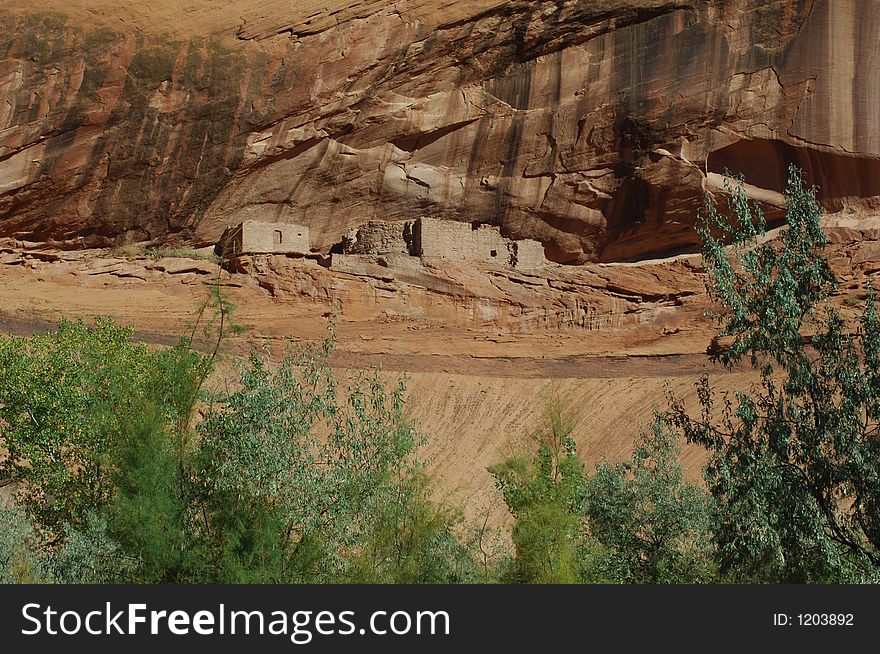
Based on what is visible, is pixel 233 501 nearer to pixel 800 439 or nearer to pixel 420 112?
pixel 800 439

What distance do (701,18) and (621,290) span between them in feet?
27.8

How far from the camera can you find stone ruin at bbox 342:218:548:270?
33125mm

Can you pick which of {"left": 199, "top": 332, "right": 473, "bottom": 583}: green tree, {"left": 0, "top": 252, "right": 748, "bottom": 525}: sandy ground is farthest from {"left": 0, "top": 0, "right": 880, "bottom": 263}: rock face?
{"left": 199, "top": 332, "right": 473, "bottom": 583}: green tree

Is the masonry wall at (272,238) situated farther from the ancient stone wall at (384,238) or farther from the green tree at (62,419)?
A: the green tree at (62,419)

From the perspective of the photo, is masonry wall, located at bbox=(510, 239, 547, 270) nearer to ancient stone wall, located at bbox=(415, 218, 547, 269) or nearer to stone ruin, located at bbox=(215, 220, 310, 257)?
ancient stone wall, located at bbox=(415, 218, 547, 269)

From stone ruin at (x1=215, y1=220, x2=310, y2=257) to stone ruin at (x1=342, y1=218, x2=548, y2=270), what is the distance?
4.89ft

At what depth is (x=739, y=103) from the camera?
3312 centimetres

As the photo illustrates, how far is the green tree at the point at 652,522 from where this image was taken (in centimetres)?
1603

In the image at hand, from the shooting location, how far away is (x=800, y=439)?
11531 mm

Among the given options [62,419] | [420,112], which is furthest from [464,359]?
[62,419]

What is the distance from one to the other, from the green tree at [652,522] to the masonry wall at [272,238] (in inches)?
707

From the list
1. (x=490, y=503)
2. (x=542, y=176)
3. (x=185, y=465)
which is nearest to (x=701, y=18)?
(x=542, y=176)

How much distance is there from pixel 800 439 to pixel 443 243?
2244 cm

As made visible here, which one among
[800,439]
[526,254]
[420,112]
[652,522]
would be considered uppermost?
[420,112]
